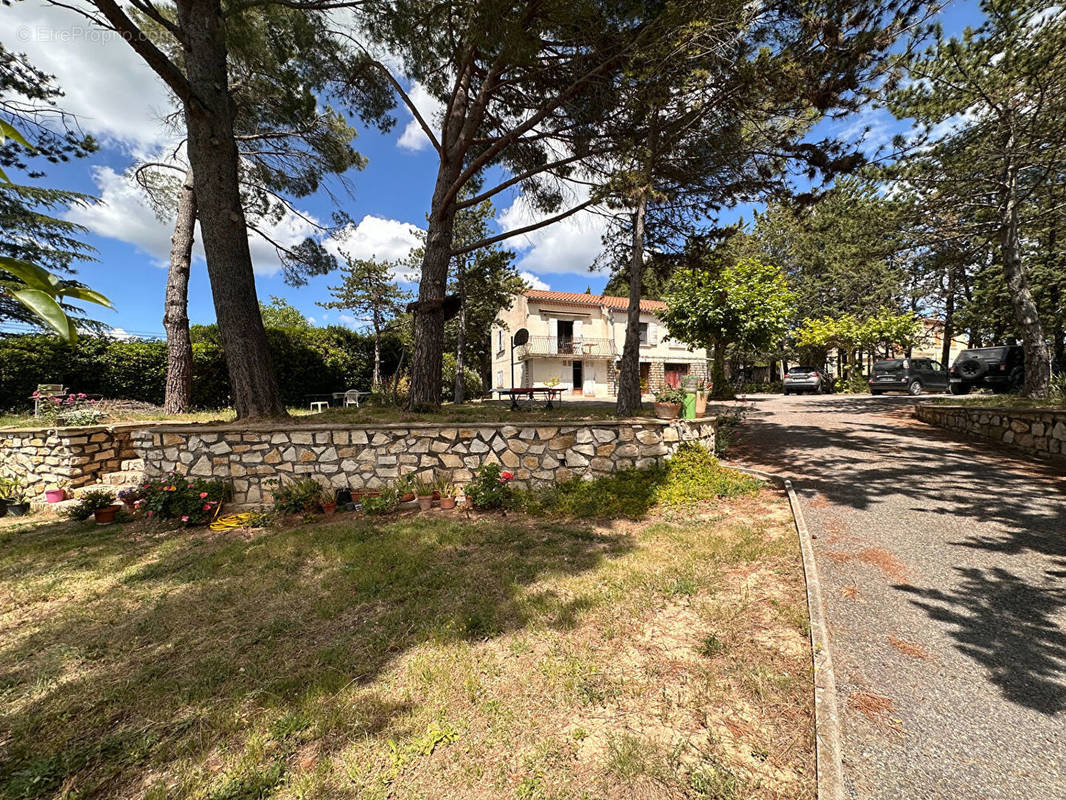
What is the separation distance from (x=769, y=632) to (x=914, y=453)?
616 cm

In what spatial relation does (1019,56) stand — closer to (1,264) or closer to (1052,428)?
(1052,428)

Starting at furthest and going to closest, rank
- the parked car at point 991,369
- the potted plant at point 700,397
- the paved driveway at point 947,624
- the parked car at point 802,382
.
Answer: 1. the parked car at point 802,382
2. the parked car at point 991,369
3. the potted plant at point 700,397
4. the paved driveway at point 947,624

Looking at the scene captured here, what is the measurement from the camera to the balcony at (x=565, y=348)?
21703 millimetres

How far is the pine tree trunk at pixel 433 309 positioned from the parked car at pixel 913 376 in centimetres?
1892

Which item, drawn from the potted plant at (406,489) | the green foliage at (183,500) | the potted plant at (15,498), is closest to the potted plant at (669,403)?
the potted plant at (406,489)

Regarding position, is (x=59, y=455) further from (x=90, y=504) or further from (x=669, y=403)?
(x=669, y=403)

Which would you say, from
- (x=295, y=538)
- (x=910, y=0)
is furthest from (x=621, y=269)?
(x=295, y=538)

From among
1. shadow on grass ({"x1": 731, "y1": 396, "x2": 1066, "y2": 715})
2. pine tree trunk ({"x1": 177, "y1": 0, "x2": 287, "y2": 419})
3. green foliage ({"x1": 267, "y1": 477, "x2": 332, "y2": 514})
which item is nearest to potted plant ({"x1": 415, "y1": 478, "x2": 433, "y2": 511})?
green foliage ({"x1": 267, "y1": 477, "x2": 332, "y2": 514})

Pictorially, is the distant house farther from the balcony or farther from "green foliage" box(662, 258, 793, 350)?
"green foliage" box(662, 258, 793, 350)

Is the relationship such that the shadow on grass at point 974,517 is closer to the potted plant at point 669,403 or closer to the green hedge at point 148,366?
the potted plant at point 669,403

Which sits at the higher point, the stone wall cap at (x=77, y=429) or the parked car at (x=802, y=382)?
the parked car at (x=802, y=382)

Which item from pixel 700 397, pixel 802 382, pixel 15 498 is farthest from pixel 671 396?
pixel 802 382

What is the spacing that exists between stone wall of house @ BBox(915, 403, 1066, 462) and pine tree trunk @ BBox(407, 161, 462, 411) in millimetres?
9318

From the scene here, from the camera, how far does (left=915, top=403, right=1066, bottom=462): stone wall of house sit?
6.49m
